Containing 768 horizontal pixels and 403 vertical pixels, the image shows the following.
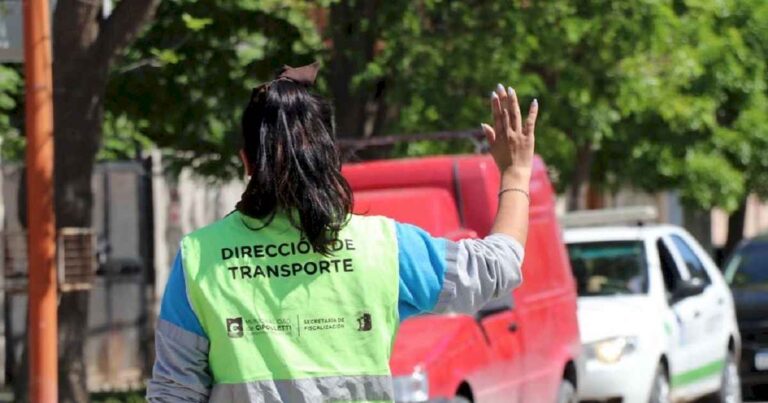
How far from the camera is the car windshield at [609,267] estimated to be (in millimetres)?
13117

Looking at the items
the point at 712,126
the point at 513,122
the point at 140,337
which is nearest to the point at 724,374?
the point at 140,337

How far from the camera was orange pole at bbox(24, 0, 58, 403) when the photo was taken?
8094mm

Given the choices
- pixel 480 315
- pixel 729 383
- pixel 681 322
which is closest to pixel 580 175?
pixel 729 383

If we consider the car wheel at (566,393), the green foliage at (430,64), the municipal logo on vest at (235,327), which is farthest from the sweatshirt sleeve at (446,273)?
the green foliage at (430,64)

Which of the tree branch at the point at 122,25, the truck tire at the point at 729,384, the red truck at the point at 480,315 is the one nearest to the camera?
the red truck at the point at 480,315

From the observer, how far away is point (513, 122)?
139 inches

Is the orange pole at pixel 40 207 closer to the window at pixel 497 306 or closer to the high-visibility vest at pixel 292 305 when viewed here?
the window at pixel 497 306

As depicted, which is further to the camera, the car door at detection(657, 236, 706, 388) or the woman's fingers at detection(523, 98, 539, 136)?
Result: the car door at detection(657, 236, 706, 388)

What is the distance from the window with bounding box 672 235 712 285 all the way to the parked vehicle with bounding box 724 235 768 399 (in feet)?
6.83

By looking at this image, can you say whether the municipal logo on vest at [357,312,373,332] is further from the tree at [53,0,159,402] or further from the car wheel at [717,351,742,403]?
the car wheel at [717,351,742,403]

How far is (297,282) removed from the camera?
3.31m

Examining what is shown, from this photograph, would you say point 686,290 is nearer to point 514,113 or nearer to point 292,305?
point 514,113

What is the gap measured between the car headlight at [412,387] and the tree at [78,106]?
3.21 meters

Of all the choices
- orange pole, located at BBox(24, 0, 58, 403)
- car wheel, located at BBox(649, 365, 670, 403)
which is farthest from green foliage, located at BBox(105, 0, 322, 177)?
orange pole, located at BBox(24, 0, 58, 403)
